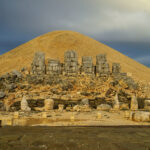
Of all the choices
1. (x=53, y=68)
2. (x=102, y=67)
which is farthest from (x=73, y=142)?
(x=102, y=67)

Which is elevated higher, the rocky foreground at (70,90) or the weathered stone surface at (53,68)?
the weathered stone surface at (53,68)

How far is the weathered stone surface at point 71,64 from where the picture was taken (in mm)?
23641

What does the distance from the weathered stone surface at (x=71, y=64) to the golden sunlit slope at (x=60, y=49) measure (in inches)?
441

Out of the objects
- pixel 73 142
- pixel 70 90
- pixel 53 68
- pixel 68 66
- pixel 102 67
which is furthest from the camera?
pixel 102 67

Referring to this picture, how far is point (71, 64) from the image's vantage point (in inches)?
942


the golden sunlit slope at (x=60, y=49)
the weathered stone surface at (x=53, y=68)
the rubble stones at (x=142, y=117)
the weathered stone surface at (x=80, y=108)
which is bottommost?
the weathered stone surface at (x=80, y=108)

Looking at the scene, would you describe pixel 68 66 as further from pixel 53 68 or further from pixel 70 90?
pixel 70 90

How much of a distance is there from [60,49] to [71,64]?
636 inches

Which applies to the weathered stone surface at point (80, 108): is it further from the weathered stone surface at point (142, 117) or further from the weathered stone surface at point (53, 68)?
the weathered stone surface at point (53, 68)

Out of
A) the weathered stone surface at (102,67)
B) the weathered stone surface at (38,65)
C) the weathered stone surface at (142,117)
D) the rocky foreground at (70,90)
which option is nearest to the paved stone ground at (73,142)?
the weathered stone surface at (142,117)

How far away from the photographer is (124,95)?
2114 cm

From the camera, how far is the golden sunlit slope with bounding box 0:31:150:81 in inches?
1422

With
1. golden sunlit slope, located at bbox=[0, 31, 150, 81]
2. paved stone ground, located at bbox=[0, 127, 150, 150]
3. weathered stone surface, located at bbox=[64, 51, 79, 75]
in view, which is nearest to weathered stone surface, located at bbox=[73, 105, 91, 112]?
weathered stone surface, located at bbox=[64, 51, 79, 75]

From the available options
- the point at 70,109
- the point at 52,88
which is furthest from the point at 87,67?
the point at 70,109
